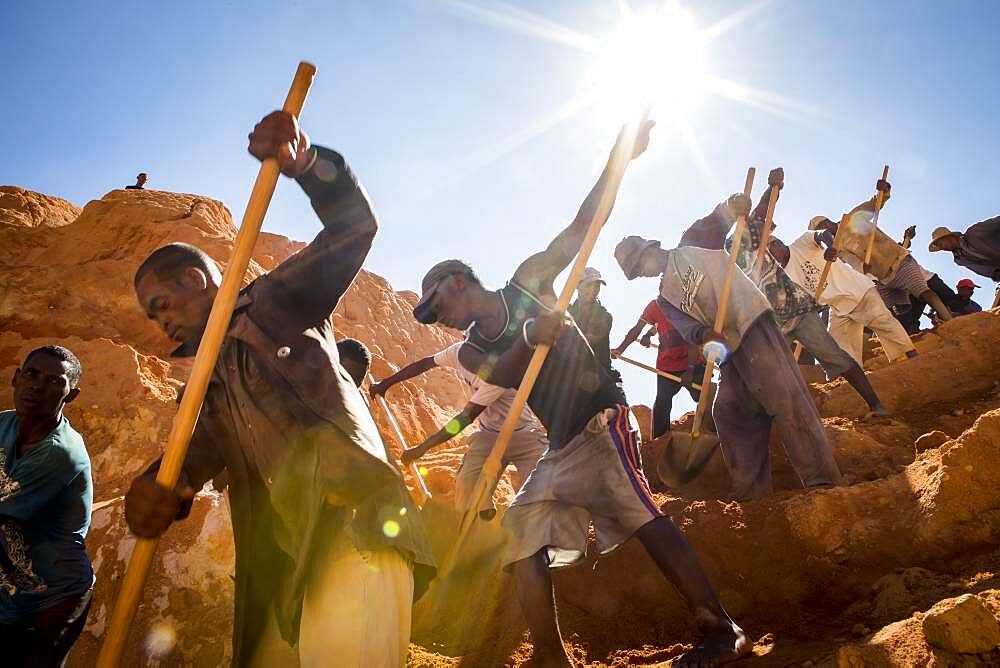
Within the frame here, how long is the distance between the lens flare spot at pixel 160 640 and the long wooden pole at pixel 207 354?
1.74 metres

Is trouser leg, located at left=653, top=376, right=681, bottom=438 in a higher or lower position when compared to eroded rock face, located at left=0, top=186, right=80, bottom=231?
lower

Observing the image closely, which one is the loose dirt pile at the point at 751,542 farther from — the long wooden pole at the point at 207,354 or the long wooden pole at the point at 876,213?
the long wooden pole at the point at 207,354

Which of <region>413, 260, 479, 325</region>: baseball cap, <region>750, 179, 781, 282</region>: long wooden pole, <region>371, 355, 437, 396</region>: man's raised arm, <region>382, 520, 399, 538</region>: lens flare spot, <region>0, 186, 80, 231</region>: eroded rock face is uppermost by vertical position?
<region>0, 186, 80, 231</region>: eroded rock face

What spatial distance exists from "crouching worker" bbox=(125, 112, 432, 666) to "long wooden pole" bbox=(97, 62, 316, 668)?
0.05 m

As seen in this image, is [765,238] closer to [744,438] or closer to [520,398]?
[744,438]

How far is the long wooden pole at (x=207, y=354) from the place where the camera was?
1.69 m

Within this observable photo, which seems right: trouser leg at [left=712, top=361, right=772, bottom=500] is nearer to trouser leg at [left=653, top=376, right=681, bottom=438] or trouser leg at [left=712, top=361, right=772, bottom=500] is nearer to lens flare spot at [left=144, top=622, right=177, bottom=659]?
trouser leg at [left=653, top=376, right=681, bottom=438]

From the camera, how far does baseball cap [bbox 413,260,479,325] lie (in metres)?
2.71

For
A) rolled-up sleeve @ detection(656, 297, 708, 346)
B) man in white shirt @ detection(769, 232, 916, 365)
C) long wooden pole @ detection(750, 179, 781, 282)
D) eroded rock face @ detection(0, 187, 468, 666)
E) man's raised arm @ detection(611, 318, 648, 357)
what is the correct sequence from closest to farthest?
eroded rock face @ detection(0, 187, 468, 666) → rolled-up sleeve @ detection(656, 297, 708, 346) → long wooden pole @ detection(750, 179, 781, 282) → man in white shirt @ detection(769, 232, 916, 365) → man's raised arm @ detection(611, 318, 648, 357)

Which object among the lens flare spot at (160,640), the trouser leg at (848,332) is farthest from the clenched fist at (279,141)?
the trouser leg at (848,332)

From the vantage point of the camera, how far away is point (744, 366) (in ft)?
11.3

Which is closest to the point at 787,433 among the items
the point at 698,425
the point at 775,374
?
the point at 775,374

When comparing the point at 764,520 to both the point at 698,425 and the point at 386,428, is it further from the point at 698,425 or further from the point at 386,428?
the point at 386,428

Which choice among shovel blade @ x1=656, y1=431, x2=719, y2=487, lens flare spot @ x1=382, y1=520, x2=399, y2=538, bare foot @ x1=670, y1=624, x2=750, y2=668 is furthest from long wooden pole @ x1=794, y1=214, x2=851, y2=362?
lens flare spot @ x1=382, y1=520, x2=399, y2=538
